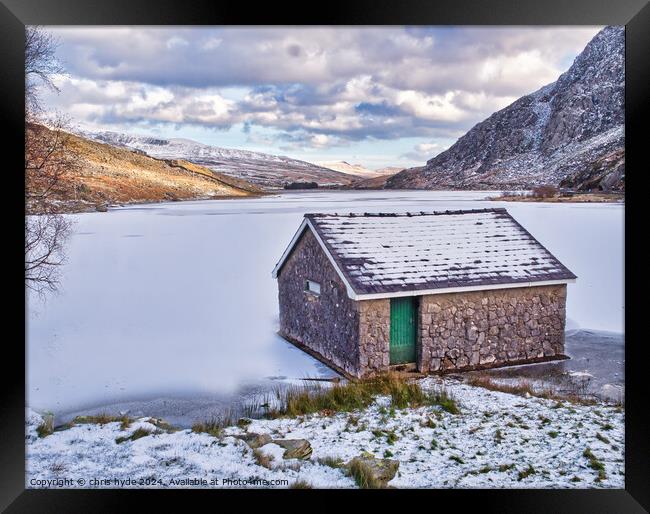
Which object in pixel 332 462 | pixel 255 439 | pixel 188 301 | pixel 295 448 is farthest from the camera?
pixel 188 301

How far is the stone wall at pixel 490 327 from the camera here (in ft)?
32.5

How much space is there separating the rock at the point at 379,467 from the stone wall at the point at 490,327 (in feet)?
7.89

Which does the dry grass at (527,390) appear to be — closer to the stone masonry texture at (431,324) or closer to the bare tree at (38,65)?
the stone masonry texture at (431,324)

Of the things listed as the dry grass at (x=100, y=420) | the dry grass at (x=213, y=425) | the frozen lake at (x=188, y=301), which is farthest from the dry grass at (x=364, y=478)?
the dry grass at (x=100, y=420)

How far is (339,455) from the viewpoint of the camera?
7.66 meters

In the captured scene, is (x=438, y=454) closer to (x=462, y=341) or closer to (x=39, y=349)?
(x=462, y=341)

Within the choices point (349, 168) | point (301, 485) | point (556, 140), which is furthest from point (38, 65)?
point (556, 140)

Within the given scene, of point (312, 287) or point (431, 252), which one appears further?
point (312, 287)

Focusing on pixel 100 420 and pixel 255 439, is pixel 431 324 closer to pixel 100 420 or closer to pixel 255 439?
pixel 255 439

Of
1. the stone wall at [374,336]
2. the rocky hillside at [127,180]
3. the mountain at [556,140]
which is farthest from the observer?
the stone wall at [374,336]

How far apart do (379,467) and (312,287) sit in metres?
3.85
